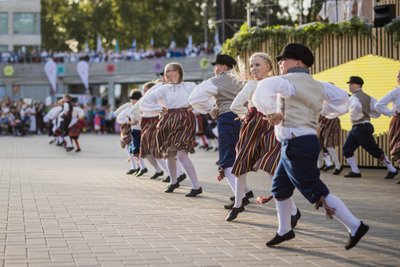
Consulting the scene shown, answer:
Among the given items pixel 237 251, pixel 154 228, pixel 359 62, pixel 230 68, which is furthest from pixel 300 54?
pixel 359 62


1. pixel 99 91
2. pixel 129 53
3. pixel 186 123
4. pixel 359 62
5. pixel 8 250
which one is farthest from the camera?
pixel 99 91

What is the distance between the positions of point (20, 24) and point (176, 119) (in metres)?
58.5

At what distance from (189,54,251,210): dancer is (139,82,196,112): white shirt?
1.43 meters

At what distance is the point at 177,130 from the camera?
11203 mm

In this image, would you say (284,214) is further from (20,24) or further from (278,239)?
(20,24)

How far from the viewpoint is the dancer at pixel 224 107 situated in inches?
378

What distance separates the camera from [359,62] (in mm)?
16609

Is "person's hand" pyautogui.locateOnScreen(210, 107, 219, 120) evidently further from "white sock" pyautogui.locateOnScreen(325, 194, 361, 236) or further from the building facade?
the building facade

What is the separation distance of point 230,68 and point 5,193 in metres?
3.95

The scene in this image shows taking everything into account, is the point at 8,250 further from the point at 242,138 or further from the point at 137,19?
the point at 137,19

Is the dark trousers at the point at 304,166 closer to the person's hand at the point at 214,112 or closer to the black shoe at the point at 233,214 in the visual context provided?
the black shoe at the point at 233,214

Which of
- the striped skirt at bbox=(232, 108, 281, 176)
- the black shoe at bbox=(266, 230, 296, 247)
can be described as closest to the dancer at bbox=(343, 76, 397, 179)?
the striped skirt at bbox=(232, 108, 281, 176)

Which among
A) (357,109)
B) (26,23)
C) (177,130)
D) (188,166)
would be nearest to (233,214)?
(188,166)

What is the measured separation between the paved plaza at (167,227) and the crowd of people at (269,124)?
271 millimetres
